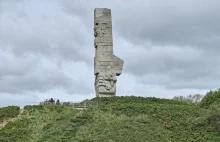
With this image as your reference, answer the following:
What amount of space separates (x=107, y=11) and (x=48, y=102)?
10.1 metres

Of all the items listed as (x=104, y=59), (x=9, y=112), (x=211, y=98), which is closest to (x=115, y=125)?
(x=9, y=112)

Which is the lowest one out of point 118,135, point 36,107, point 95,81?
point 118,135

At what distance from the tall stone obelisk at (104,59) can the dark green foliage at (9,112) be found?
9.03 m

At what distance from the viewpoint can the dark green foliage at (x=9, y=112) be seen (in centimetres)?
2603

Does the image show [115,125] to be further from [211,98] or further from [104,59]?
[104,59]

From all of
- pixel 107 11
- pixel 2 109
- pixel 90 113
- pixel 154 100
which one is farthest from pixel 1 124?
pixel 107 11

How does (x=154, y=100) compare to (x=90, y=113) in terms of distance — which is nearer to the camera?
(x=90, y=113)

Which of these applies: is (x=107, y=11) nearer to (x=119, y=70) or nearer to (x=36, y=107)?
(x=119, y=70)

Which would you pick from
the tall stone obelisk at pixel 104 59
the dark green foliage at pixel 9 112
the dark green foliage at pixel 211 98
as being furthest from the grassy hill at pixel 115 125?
the tall stone obelisk at pixel 104 59

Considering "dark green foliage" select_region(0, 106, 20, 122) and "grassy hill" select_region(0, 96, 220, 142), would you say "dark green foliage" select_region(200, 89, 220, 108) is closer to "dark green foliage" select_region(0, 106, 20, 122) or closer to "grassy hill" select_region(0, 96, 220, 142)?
"grassy hill" select_region(0, 96, 220, 142)

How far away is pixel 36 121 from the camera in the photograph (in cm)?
2428

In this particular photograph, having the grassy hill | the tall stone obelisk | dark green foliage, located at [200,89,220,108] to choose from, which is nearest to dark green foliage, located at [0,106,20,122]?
the grassy hill

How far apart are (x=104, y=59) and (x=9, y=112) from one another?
432 inches

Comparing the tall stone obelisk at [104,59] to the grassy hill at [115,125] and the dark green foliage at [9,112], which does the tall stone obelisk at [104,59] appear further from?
the dark green foliage at [9,112]
